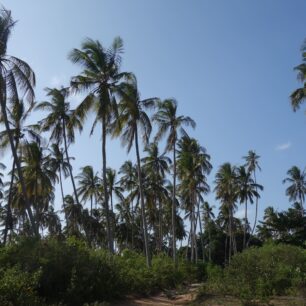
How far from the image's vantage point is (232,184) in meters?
57.8

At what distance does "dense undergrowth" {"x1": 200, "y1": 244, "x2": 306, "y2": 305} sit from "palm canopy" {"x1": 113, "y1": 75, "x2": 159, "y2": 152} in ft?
37.1

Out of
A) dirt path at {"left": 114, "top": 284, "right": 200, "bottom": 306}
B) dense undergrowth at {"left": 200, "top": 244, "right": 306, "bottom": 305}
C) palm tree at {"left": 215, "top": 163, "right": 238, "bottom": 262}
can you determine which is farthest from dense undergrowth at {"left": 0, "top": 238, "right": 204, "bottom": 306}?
palm tree at {"left": 215, "top": 163, "right": 238, "bottom": 262}

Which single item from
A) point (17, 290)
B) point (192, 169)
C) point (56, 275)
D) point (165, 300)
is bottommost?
point (165, 300)

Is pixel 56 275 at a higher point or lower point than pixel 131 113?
lower

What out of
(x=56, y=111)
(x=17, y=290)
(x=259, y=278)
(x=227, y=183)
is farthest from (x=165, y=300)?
(x=227, y=183)

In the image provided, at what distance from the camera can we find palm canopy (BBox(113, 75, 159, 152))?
27891 millimetres

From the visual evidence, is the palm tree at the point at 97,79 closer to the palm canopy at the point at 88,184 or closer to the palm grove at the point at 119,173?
the palm grove at the point at 119,173

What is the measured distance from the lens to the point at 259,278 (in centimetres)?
1927

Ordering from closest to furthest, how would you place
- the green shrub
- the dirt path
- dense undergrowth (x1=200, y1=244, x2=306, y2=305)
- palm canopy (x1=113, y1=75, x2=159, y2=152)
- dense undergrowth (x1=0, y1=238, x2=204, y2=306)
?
the green shrub, dense undergrowth (x1=0, y1=238, x2=204, y2=306), dense undergrowth (x1=200, y1=244, x2=306, y2=305), the dirt path, palm canopy (x1=113, y1=75, x2=159, y2=152)

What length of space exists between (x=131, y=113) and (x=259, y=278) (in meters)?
14.0

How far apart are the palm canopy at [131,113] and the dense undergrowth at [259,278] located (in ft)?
37.1

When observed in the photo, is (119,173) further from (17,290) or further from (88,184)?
(17,290)

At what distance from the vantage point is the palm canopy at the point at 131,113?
2789cm

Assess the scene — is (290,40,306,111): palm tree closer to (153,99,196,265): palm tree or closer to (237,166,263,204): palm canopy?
(153,99,196,265): palm tree
